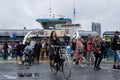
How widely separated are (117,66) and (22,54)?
25.0ft

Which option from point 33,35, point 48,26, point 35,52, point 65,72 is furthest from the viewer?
point 48,26

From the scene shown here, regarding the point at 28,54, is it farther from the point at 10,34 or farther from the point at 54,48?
the point at 10,34

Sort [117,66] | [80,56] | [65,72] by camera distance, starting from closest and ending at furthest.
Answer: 1. [65,72]
2. [117,66]
3. [80,56]

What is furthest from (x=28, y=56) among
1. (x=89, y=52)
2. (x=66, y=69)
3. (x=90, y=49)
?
(x=66, y=69)

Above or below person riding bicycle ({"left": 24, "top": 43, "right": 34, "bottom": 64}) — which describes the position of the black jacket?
above

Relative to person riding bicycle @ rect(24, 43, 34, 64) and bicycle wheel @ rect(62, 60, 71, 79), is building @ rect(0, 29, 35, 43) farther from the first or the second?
bicycle wheel @ rect(62, 60, 71, 79)

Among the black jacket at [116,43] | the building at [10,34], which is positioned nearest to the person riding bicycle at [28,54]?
the black jacket at [116,43]

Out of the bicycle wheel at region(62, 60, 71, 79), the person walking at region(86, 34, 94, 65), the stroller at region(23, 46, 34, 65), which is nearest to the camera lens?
the bicycle wheel at region(62, 60, 71, 79)

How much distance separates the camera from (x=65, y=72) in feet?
44.7

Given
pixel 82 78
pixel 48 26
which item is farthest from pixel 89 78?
pixel 48 26

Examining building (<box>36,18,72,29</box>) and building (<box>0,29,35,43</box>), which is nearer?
building (<box>36,18,72,29</box>)

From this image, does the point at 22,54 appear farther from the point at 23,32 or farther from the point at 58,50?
A: the point at 23,32

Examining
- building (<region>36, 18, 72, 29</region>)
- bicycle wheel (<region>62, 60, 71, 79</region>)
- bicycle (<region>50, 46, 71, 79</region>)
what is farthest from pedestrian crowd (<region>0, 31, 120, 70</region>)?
building (<region>36, 18, 72, 29</region>)

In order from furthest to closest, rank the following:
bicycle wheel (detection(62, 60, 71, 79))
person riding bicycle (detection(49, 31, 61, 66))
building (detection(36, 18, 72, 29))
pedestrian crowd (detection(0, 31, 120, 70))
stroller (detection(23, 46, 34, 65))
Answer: building (detection(36, 18, 72, 29)), stroller (detection(23, 46, 34, 65)), pedestrian crowd (detection(0, 31, 120, 70)), person riding bicycle (detection(49, 31, 61, 66)), bicycle wheel (detection(62, 60, 71, 79))
